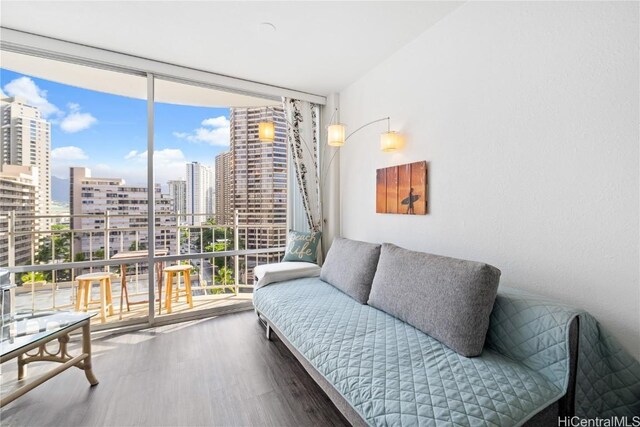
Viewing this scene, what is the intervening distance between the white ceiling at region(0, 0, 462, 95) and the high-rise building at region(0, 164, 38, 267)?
1365 millimetres

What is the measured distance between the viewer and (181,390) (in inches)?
72.8

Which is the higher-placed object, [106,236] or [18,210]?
[18,210]

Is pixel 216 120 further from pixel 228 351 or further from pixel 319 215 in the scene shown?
pixel 228 351

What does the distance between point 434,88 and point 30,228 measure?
4.21 meters

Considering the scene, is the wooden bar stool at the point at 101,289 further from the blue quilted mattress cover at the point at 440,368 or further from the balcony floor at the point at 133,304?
the blue quilted mattress cover at the point at 440,368

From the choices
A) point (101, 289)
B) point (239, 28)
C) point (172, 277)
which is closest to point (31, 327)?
point (101, 289)

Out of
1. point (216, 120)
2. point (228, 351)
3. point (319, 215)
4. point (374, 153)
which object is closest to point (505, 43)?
point (374, 153)

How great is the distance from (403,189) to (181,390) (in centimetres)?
226

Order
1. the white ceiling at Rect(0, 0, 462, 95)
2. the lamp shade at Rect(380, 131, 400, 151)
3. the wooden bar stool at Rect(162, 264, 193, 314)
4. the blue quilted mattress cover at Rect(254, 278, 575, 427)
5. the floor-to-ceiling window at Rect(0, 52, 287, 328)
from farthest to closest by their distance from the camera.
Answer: the wooden bar stool at Rect(162, 264, 193, 314)
the floor-to-ceiling window at Rect(0, 52, 287, 328)
the lamp shade at Rect(380, 131, 400, 151)
the white ceiling at Rect(0, 0, 462, 95)
the blue quilted mattress cover at Rect(254, 278, 575, 427)

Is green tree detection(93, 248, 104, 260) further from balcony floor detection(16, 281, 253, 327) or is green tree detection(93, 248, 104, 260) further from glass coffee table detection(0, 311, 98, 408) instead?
glass coffee table detection(0, 311, 98, 408)

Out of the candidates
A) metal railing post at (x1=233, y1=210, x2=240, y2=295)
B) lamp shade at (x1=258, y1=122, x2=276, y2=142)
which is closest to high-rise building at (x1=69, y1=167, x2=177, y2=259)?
metal railing post at (x1=233, y1=210, x2=240, y2=295)

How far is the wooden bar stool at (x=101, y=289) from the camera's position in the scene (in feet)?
9.57

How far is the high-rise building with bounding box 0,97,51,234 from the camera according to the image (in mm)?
2756

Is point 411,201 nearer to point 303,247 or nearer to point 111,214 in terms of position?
point 303,247
